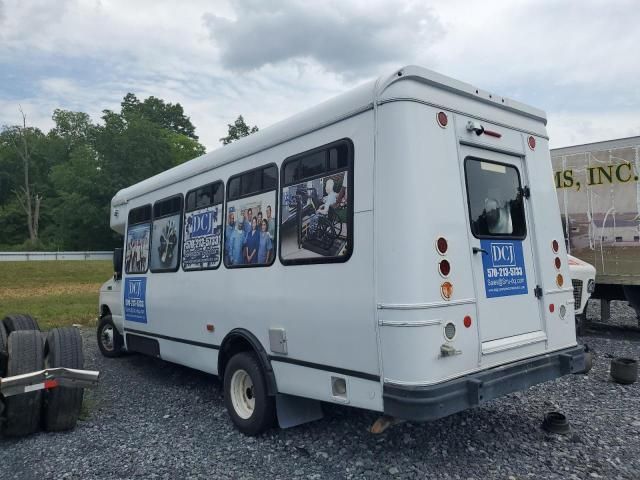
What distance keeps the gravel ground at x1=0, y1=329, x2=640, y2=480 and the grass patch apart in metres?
7.89

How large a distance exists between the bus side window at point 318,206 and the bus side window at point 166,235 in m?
2.16

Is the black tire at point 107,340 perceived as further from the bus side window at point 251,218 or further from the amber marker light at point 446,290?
the amber marker light at point 446,290

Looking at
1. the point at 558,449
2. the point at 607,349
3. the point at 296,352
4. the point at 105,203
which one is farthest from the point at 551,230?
the point at 105,203

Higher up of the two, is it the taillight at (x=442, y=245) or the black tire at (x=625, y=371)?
the taillight at (x=442, y=245)

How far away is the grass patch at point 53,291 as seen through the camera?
13.8 m

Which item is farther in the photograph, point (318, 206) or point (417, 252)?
point (318, 206)

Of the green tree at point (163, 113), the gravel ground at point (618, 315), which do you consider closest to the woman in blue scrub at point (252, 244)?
the gravel ground at point (618, 315)

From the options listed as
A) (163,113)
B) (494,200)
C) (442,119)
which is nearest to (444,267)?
(494,200)

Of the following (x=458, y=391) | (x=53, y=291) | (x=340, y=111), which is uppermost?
(x=340, y=111)

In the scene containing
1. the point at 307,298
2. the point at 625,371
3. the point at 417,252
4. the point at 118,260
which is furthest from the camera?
the point at 118,260

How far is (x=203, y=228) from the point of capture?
5.71 meters

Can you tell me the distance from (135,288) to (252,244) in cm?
296

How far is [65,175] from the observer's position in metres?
52.3

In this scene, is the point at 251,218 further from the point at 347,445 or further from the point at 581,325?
the point at 581,325
